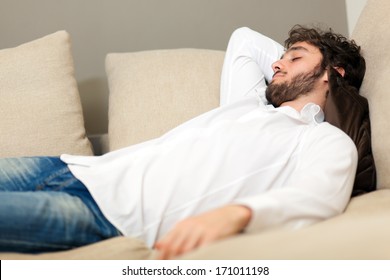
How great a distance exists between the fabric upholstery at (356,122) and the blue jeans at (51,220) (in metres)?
0.69

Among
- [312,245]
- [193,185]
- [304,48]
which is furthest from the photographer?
[304,48]

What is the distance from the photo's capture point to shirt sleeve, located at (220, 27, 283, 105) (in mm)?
1675

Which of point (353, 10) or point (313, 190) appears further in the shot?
point (353, 10)

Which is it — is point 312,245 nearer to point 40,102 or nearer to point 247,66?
point 247,66

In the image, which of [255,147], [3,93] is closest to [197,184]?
[255,147]

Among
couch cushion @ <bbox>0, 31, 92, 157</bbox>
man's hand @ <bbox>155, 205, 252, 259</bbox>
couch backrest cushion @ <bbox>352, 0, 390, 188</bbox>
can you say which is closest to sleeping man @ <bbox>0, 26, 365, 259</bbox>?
man's hand @ <bbox>155, 205, 252, 259</bbox>

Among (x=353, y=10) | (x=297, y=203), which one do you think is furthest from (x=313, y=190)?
(x=353, y=10)

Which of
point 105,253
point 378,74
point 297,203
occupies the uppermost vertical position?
point 378,74

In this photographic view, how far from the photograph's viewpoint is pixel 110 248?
0.97 meters

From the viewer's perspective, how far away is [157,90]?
1743mm

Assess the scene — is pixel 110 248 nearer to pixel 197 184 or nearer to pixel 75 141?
pixel 197 184

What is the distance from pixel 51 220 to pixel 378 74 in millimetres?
1031

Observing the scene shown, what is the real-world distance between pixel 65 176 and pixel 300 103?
0.75 m

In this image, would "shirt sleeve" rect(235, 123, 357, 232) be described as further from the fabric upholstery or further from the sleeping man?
the fabric upholstery
